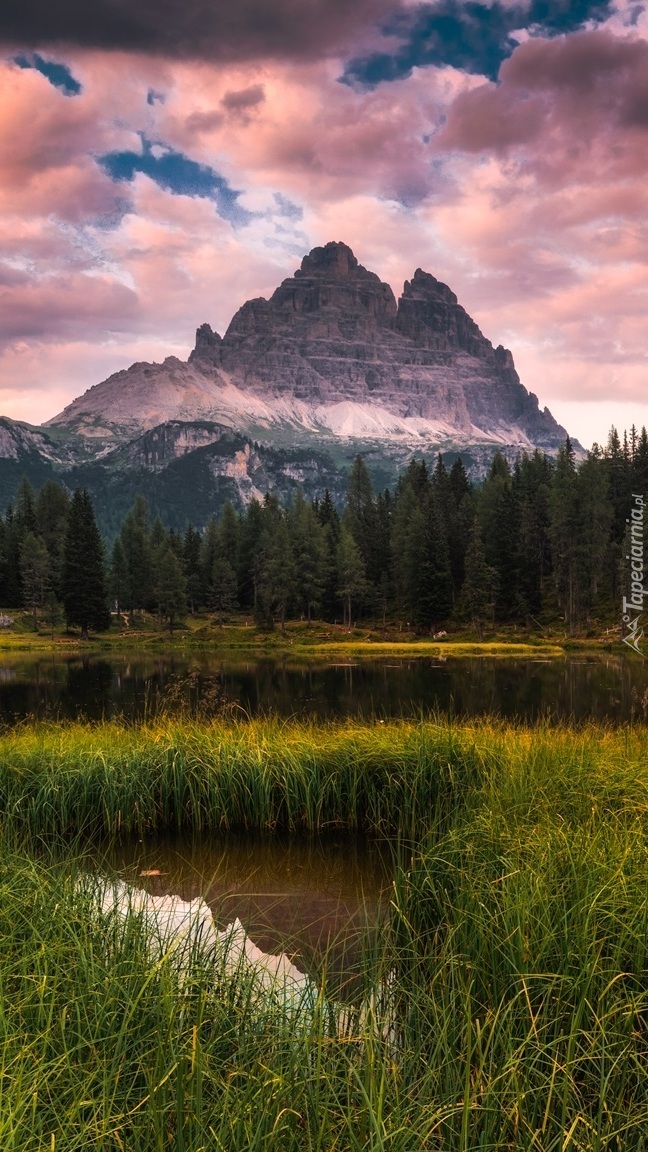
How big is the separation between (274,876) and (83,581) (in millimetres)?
86817

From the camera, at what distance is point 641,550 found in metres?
73.9

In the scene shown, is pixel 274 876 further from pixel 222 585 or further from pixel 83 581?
pixel 222 585

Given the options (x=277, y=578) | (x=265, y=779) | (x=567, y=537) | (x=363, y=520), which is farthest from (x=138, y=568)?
(x=265, y=779)

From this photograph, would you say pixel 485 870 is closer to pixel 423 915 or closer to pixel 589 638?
pixel 423 915

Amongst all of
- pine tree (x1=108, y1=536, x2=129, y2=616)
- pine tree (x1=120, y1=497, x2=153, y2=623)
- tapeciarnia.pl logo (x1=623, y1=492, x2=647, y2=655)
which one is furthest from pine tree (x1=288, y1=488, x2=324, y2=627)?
tapeciarnia.pl logo (x1=623, y1=492, x2=647, y2=655)

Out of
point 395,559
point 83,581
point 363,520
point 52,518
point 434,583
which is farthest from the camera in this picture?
point 52,518

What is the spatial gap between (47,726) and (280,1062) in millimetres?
18653

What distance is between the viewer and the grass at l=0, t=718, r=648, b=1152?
4309 mm

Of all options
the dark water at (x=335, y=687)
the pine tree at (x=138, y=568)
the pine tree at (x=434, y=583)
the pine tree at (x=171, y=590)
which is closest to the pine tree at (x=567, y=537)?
the pine tree at (x=434, y=583)

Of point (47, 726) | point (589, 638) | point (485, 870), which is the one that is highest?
point (485, 870)

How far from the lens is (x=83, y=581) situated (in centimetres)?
9431

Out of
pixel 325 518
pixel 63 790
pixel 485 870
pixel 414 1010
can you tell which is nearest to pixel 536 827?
pixel 485 870

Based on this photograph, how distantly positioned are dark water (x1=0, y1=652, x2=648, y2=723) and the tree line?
20997 mm

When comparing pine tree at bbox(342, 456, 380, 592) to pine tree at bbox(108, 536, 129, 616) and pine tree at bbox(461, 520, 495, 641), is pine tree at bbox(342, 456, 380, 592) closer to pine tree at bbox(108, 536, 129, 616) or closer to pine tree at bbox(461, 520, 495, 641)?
pine tree at bbox(461, 520, 495, 641)
